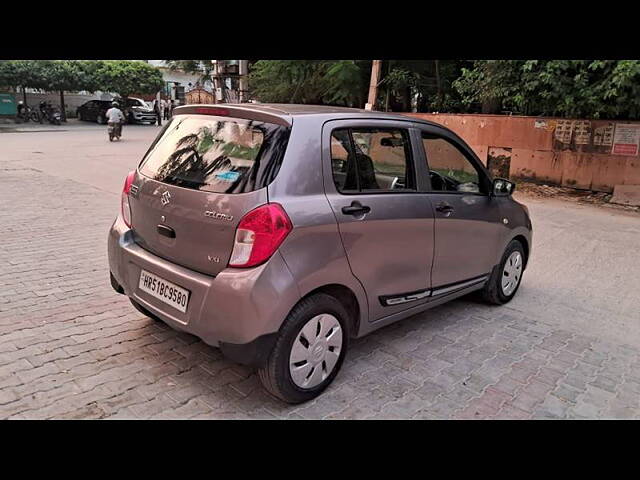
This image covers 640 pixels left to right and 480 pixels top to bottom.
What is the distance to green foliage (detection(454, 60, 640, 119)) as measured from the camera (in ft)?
29.7

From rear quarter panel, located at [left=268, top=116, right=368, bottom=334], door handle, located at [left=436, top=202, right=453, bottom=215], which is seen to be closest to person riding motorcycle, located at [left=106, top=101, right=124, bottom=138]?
door handle, located at [left=436, top=202, right=453, bottom=215]

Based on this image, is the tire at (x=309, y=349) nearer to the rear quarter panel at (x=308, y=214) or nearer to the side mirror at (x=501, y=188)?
the rear quarter panel at (x=308, y=214)

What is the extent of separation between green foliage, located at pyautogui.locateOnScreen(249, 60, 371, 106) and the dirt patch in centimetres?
576

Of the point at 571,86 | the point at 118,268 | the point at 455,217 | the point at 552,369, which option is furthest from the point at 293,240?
the point at 571,86

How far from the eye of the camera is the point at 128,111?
1217 inches

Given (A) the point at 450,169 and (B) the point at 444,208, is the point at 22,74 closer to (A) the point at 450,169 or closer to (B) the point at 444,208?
(A) the point at 450,169

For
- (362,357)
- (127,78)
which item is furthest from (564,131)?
(127,78)

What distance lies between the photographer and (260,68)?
16641 mm

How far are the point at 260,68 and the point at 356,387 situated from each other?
15.1 metres

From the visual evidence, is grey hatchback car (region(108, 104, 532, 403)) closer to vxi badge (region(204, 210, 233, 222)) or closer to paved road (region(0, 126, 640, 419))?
vxi badge (region(204, 210, 233, 222))

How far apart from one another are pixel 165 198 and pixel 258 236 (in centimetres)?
75
